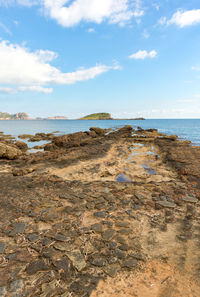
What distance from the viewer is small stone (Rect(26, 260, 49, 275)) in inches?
160

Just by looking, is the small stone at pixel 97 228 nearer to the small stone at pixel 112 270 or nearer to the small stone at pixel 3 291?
the small stone at pixel 112 270

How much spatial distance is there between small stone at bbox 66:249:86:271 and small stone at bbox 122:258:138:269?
3.63 feet

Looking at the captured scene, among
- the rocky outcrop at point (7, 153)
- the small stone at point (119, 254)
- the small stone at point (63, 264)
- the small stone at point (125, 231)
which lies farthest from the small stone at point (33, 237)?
the rocky outcrop at point (7, 153)

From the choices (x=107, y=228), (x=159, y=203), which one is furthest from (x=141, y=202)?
(x=107, y=228)

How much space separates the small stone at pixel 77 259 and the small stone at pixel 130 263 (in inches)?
43.6

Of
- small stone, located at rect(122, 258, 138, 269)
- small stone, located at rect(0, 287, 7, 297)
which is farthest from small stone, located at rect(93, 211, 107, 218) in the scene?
small stone, located at rect(0, 287, 7, 297)

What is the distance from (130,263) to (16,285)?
2821mm

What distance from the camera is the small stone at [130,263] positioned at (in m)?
4.29

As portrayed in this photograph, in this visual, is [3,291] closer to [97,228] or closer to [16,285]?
[16,285]

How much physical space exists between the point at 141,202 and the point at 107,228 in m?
2.50

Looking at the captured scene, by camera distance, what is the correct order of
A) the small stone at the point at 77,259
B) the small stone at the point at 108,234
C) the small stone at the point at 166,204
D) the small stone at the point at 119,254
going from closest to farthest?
the small stone at the point at 77,259
the small stone at the point at 119,254
the small stone at the point at 108,234
the small stone at the point at 166,204

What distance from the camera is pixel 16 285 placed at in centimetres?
366

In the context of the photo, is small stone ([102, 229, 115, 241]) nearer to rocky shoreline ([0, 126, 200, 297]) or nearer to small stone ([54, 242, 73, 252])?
rocky shoreline ([0, 126, 200, 297])

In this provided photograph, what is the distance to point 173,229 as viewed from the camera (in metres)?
5.73
